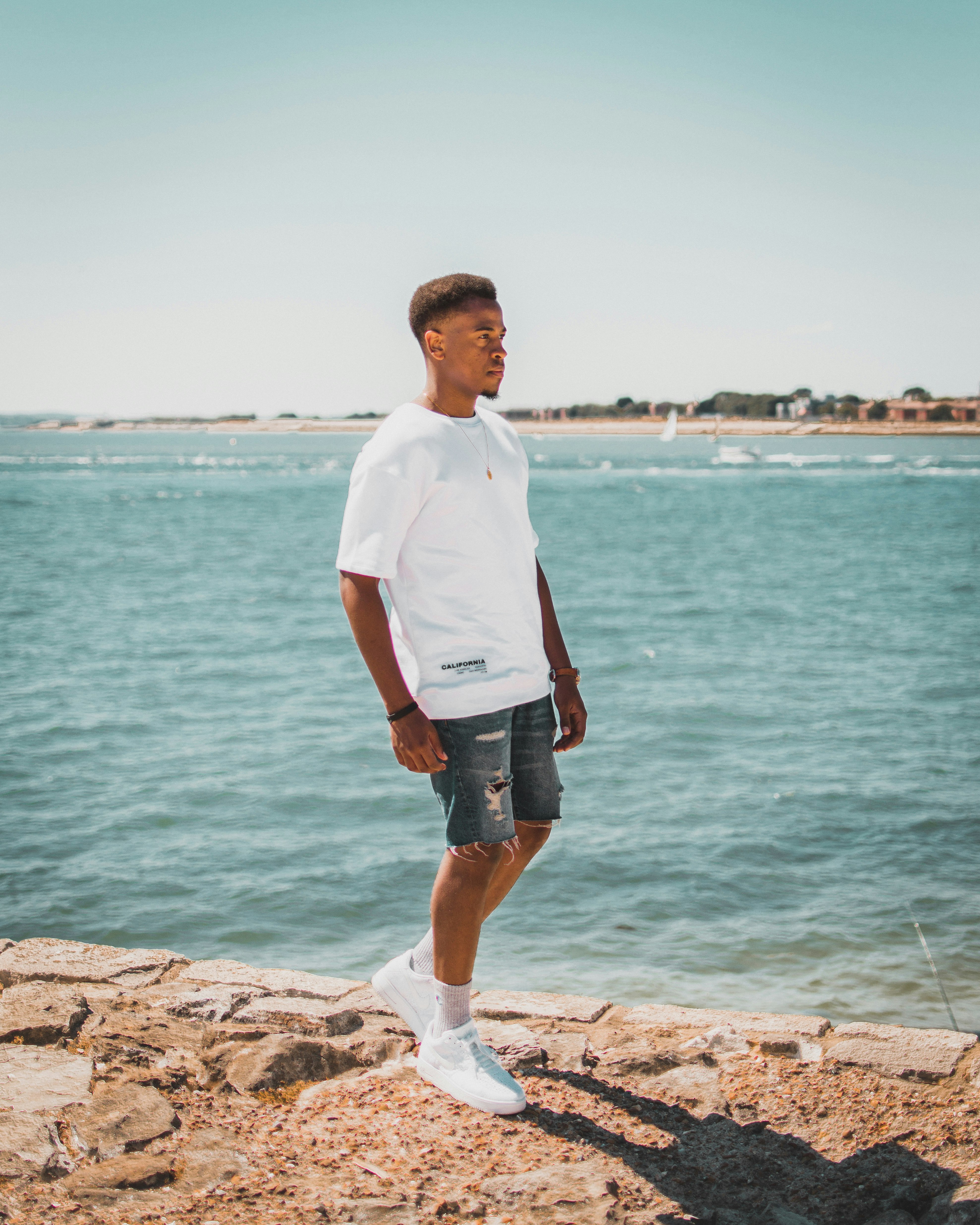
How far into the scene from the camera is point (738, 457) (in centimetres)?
9688

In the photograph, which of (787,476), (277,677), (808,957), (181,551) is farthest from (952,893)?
(787,476)

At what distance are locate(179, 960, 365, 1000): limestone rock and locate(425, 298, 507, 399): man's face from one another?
1.95 metres

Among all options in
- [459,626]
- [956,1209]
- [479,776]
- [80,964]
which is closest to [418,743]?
[479,776]

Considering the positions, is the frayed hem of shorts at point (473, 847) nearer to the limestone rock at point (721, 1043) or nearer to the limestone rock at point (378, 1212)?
the limestone rock at point (378, 1212)

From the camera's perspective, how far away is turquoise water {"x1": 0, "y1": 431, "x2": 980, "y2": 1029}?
5.14 metres

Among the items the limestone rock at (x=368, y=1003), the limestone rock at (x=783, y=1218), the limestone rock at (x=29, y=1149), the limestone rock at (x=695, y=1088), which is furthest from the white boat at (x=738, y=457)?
the limestone rock at (x=29, y=1149)

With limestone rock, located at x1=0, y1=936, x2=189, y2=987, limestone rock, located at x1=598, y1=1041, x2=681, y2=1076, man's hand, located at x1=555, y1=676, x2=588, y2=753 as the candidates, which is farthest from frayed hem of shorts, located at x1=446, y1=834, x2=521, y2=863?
limestone rock, located at x1=0, y1=936, x2=189, y2=987

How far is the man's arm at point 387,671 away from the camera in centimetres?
229

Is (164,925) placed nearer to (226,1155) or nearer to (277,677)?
(226,1155)

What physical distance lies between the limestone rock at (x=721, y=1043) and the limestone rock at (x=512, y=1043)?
420 mm

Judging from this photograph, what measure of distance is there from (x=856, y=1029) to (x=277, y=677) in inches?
381

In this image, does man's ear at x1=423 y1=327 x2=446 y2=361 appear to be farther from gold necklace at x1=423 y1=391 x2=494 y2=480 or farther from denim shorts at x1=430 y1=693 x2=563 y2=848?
denim shorts at x1=430 y1=693 x2=563 y2=848

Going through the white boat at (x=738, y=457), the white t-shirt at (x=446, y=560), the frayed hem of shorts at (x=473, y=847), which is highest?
the white boat at (x=738, y=457)

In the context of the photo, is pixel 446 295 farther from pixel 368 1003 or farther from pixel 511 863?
pixel 368 1003
